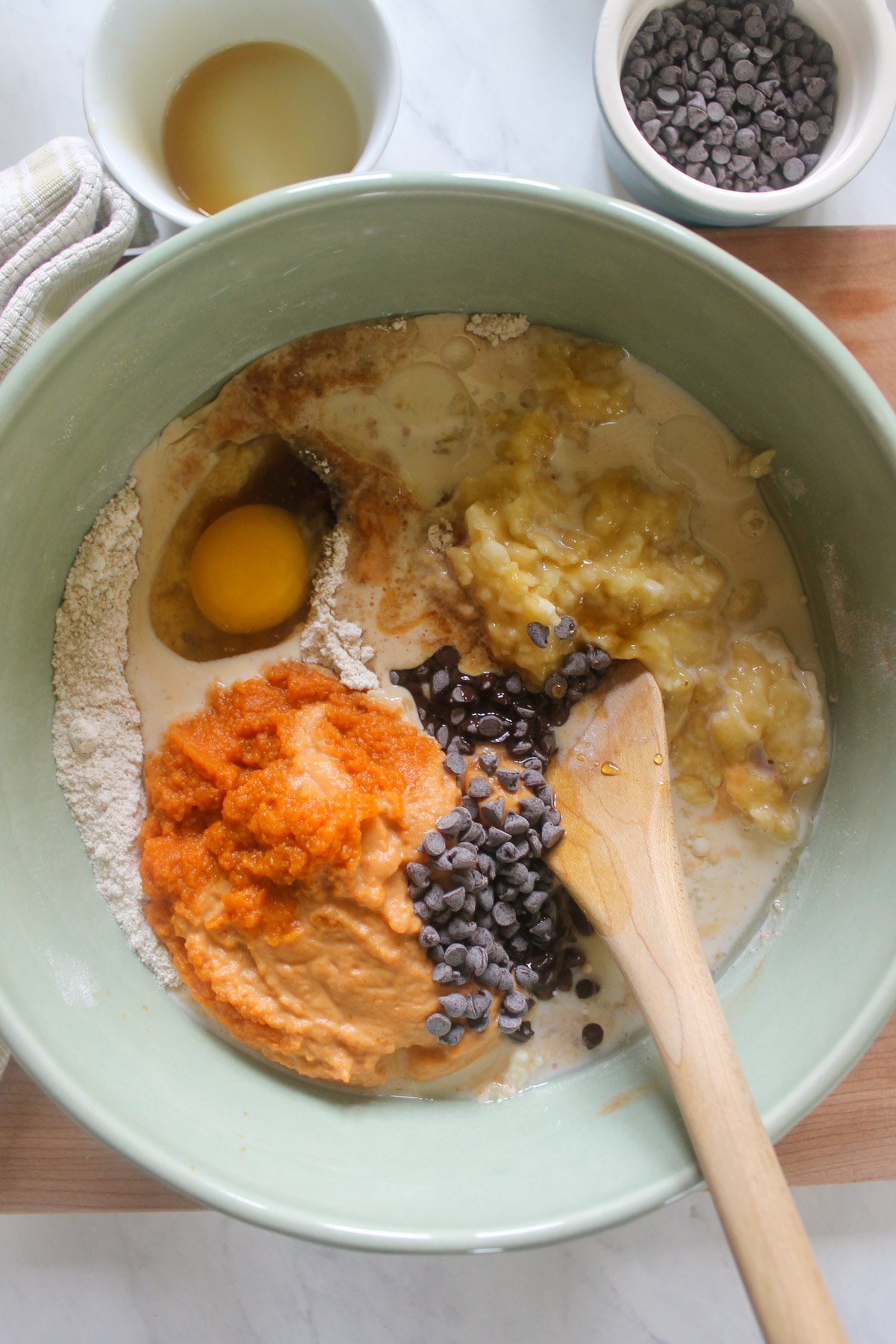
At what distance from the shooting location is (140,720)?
1.51 meters

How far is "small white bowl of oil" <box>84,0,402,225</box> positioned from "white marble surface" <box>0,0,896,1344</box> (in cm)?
14

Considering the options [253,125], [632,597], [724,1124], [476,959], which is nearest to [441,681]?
[632,597]

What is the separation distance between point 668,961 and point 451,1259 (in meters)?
0.81

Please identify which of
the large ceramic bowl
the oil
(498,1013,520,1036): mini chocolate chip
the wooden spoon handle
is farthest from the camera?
the oil

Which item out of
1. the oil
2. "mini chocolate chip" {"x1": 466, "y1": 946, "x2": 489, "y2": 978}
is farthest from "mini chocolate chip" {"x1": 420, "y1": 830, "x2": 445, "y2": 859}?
the oil

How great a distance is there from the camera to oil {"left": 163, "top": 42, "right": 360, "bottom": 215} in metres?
1.54

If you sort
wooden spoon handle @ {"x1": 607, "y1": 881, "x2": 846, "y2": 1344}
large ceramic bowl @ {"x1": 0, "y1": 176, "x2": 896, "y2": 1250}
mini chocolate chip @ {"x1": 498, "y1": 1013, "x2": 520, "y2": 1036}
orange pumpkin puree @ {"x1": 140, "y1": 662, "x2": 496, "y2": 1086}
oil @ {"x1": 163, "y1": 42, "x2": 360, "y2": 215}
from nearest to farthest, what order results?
1. wooden spoon handle @ {"x1": 607, "y1": 881, "x2": 846, "y2": 1344}
2. large ceramic bowl @ {"x1": 0, "y1": 176, "x2": 896, "y2": 1250}
3. orange pumpkin puree @ {"x1": 140, "y1": 662, "x2": 496, "y2": 1086}
4. mini chocolate chip @ {"x1": 498, "y1": 1013, "x2": 520, "y2": 1036}
5. oil @ {"x1": 163, "y1": 42, "x2": 360, "y2": 215}

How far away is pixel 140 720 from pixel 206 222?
2.53 ft

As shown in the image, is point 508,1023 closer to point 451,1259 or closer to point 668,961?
point 668,961

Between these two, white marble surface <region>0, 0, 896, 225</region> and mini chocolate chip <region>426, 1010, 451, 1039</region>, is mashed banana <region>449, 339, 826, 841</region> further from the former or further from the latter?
mini chocolate chip <region>426, 1010, 451, 1039</region>

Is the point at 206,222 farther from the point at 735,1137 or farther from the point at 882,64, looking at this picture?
the point at 735,1137

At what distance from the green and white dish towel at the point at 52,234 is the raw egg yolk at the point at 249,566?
40 cm

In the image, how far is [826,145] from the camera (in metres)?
1.46

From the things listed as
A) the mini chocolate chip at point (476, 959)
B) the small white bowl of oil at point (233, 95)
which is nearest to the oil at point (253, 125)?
the small white bowl of oil at point (233, 95)
